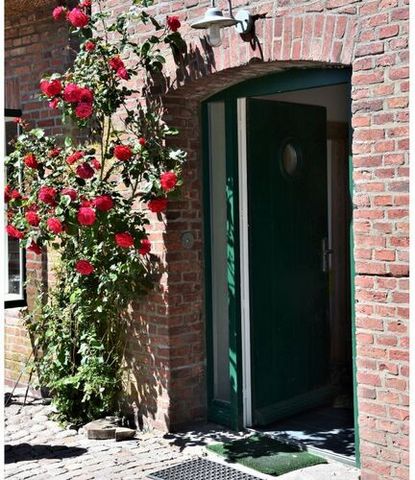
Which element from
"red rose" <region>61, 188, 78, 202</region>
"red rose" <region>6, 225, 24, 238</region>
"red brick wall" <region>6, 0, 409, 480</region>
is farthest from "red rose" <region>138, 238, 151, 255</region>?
"red brick wall" <region>6, 0, 409, 480</region>

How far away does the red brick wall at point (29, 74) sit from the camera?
6719mm

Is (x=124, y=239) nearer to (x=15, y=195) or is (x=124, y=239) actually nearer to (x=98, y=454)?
(x=15, y=195)

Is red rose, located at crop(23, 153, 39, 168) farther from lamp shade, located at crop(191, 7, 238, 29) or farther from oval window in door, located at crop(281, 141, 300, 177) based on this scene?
oval window in door, located at crop(281, 141, 300, 177)

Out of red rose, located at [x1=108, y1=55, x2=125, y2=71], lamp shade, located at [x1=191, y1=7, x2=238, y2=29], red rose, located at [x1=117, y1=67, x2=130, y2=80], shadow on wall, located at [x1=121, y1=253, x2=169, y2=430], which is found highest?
lamp shade, located at [x1=191, y1=7, x2=238, y2=29]

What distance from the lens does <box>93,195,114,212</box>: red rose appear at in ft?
17.5

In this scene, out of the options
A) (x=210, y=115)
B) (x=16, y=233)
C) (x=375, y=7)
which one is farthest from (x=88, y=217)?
(x=375, y=7)

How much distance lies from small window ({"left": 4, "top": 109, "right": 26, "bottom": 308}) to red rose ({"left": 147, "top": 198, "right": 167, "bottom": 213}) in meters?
2.20

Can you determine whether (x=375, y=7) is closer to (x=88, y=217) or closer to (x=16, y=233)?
(x=88, y=217)

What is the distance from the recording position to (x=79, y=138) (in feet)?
21.3

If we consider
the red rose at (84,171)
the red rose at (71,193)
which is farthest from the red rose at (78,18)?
the red rose at (71,193)

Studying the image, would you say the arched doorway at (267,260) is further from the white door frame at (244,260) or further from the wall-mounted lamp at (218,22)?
the wall-mounted lamp at (218,22)

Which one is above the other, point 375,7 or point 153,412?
point 375,7

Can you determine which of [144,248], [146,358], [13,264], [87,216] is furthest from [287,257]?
[13,264]

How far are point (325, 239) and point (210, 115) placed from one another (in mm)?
1438
